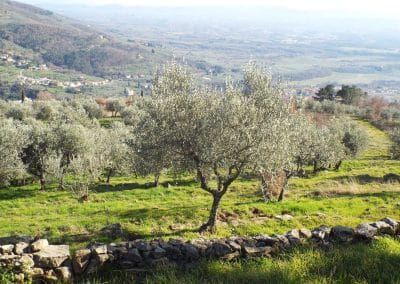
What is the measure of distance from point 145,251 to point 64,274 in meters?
2.79

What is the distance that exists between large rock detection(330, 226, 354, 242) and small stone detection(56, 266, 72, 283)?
950cm

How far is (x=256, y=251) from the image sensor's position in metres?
14.4

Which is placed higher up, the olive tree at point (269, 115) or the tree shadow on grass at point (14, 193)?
the olive tree at point (269, 115)

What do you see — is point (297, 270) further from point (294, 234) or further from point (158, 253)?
point (158, 253)

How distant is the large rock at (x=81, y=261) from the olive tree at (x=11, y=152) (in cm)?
3082

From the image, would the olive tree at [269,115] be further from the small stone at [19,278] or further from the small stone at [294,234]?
the small stone at [19,278]

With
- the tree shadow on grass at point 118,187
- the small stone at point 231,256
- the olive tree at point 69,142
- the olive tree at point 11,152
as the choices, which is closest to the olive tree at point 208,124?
the small stone at point 231,256

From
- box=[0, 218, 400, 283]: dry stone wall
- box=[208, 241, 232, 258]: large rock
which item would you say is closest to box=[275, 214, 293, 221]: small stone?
box=[0, 218, 400, 283]: dry stone wall

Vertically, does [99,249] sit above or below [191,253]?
above

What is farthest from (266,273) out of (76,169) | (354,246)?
(76,169)

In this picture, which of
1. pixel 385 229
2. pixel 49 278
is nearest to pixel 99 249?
pixel 49 278

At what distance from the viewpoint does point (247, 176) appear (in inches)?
1725

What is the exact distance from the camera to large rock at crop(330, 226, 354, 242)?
1571 cm

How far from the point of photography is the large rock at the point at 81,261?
12.9 m
